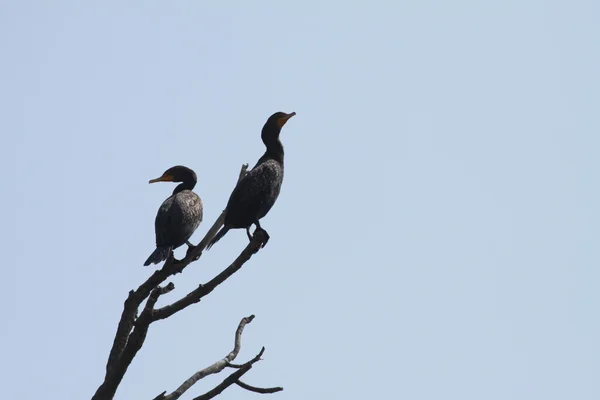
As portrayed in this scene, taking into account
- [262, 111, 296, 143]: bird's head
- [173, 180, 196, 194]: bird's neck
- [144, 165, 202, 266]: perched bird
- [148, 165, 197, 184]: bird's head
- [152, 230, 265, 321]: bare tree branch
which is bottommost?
[152, 230, 265, 321]: bare tree branch

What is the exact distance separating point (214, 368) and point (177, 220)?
273 cm

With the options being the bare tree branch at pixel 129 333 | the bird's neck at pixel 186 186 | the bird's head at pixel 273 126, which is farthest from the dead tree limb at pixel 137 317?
the bird's neck at pixel 186 186

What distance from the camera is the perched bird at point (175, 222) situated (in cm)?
739

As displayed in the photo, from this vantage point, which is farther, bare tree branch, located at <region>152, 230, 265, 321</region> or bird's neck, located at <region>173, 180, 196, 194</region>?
bird's neck, located at <region>173, 180, 196, 194</region>

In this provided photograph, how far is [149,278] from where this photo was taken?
4.90 m

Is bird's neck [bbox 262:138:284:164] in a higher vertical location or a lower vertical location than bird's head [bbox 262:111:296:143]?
lower

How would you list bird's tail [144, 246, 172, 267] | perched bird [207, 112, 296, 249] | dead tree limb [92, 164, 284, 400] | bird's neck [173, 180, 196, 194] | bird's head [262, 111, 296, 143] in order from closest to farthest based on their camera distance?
dead tree limb [92, 164, 284, 400]
perched bird [207, 112, 296, 249]
bird's tail [144, 246, 172, 267]
bird's head [262, 111, 296, 143]
bird's neck [173, 180, 196, 194]

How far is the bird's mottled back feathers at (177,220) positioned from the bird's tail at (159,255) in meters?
0.09

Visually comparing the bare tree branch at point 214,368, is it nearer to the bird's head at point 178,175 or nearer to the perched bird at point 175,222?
the perched bird at point 175,222

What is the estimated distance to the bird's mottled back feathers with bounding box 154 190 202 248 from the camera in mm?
7499

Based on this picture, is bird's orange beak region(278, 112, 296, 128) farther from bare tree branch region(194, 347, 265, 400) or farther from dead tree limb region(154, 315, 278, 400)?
bare tree branch region(194, 347, 265, 400)

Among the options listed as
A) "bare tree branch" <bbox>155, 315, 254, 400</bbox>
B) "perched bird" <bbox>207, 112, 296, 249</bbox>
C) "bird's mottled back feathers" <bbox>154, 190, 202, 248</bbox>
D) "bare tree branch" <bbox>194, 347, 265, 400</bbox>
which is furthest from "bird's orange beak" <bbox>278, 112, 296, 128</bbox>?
"bare tree branch" <bbox>194, 347, 265, 400</bbox>

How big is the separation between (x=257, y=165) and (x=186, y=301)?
2726 mm

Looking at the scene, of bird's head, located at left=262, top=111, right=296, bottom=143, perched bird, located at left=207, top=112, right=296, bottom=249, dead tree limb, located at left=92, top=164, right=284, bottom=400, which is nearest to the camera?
dead tree limb, located at left=92, top=164, right=284, bottom=400
